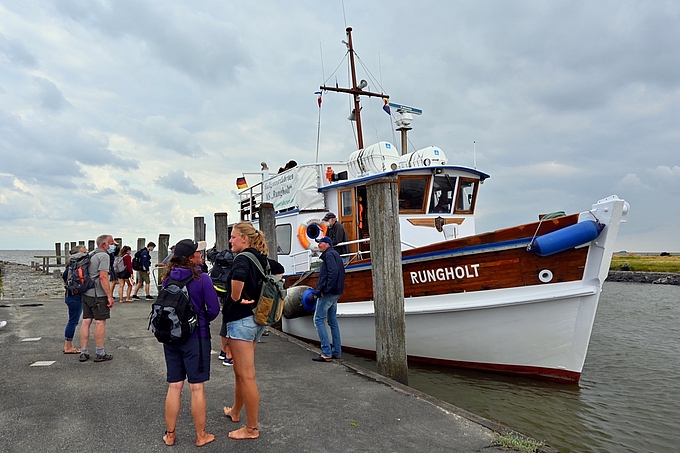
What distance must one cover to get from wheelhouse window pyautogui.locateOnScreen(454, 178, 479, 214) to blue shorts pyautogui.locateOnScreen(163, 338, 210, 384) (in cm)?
686

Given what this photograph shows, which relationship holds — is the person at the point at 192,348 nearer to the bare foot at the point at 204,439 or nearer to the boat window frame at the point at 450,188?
the bare foot at the point at 204,439

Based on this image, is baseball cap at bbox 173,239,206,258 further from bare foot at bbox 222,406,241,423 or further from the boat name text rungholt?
the boat name text rungholt

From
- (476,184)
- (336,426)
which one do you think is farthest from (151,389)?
(476,184)

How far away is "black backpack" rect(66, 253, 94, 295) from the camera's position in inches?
228

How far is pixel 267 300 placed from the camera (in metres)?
3.60

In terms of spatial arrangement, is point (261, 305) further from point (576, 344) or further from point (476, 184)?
point (476, 184)

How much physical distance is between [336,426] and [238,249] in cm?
174

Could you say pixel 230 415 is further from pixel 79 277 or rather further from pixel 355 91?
pixel 355 91

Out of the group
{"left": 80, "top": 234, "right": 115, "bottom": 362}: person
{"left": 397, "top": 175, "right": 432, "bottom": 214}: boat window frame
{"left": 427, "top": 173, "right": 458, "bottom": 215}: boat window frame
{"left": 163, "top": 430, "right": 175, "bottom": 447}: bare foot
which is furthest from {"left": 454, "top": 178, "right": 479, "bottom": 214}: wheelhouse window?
{"left": 163, "top": 430, "right": 175, "bottom": 447}: bare foot

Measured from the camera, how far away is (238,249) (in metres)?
3.63

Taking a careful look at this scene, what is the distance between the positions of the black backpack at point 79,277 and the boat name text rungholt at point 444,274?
4502mm

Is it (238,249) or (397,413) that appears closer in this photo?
(238,249)

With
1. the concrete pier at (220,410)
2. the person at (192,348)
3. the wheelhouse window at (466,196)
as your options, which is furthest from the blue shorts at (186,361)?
the wheelhouse window at (466,196)

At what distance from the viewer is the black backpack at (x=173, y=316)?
129 inches
